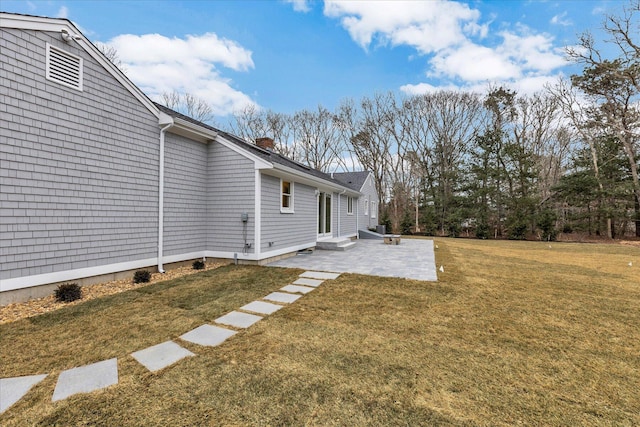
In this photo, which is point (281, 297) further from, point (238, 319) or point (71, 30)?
point (71, 30)

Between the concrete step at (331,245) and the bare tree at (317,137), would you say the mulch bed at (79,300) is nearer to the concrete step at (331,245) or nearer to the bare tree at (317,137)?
the concrete step at (331,245)

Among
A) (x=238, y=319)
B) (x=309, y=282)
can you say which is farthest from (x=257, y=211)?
(x=238, y=319)

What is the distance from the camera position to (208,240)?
762 cm

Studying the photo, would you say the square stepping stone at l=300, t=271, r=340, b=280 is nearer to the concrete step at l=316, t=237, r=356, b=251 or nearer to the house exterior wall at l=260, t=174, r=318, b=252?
the house exterior wall at l=260, t=174, r=318, b=252

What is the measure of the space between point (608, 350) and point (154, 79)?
20.7 m

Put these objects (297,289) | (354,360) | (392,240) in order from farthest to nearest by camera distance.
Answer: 1. (392,240)
2. (297,289)
3. (354,360)

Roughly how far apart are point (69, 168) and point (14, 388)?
388 centimetres

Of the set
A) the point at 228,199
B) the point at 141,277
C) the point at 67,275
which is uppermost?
the point at 228,199

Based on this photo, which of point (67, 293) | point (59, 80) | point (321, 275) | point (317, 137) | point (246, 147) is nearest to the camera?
point (67, 293)

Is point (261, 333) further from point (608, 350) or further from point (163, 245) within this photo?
point (163, 245)

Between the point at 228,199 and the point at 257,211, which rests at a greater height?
the point at 228,199

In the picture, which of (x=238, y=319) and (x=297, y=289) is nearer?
(x=238, y=319)

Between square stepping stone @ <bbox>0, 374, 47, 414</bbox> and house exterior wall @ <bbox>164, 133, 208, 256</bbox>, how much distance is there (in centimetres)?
436

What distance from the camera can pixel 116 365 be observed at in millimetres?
2475
